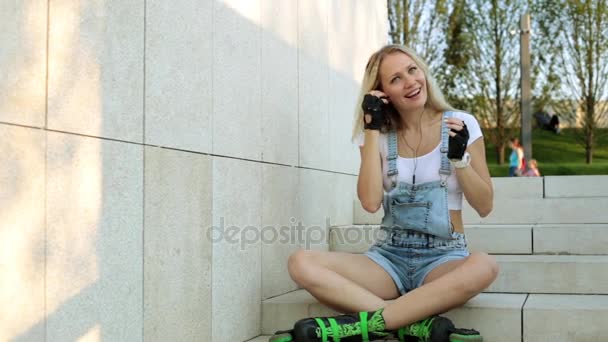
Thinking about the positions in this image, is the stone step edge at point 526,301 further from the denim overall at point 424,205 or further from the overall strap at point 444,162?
the overall strap at point 444,162

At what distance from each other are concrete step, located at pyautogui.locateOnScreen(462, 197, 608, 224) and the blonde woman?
62.2 inches

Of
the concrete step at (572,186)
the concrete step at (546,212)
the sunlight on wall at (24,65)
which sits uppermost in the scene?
the sunlight on wall at (24,65)

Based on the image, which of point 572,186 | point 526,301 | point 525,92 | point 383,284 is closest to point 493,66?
point 525,92

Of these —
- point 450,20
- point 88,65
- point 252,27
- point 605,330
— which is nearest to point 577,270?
point 605,330

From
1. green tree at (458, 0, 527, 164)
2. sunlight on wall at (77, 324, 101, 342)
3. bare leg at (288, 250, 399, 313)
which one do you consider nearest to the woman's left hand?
bare leg at (288, 250, 399, 313)

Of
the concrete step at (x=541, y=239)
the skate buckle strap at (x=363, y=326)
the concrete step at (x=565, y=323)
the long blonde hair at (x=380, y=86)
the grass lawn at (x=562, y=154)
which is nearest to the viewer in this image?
the skate buckle strap at (x=363, y=326)

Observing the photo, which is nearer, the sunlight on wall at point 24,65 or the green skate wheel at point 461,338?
the sunlight on wall at point 24,65

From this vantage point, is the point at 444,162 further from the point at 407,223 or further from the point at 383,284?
the point at 383,284

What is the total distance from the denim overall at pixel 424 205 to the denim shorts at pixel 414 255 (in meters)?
0.04

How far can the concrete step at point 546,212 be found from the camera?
5.00 m

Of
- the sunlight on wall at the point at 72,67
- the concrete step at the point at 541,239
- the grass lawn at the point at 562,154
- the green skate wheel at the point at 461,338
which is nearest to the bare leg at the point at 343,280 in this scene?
the green skate wheel at the point at 461,338

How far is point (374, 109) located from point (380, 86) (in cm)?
23

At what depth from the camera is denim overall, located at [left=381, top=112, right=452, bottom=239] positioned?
3.46m

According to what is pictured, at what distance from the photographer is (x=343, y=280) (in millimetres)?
3326
